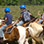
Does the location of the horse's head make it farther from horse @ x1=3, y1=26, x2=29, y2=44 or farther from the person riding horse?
the person riding horse

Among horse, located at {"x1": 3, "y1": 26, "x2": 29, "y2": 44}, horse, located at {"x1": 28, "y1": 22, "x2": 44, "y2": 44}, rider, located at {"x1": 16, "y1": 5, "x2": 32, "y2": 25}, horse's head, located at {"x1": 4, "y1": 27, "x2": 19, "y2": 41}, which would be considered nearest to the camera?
horse, located at {"x1": 3, "y1": 26, "x2": 29, "y2": 44}

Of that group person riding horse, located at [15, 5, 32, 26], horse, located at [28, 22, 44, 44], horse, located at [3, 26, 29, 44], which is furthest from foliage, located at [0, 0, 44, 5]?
horse, located at [3, 26, 29, 44]

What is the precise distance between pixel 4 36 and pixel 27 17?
158 cm

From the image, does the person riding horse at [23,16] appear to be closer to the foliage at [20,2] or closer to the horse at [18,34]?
the horse at [18,34]

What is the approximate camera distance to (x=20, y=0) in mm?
32219

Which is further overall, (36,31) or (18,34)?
(36,31)

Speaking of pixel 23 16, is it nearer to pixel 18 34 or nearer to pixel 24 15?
pixel 24 15

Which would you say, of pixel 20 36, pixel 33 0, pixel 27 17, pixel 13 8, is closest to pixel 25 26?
pixel 27 17

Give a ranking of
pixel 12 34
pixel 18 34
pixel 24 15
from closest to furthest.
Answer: pixel 18 34, pixel 12 34, pixel 24 15

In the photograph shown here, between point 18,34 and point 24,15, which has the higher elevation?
point 24,15

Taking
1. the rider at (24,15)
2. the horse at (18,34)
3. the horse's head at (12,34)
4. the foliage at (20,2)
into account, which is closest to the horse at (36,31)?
the horse at (18,34)

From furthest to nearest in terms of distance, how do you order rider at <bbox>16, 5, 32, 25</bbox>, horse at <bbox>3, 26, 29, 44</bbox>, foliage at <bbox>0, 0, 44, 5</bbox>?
foliage at <bbox>0, 0, 44, 5</bbox> → rider at <bbox>16, 5, 32, 25</bbox> → horse at <bbox>3, 26, 29, 44</bbox>

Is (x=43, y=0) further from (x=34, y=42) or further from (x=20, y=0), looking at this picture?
(x=34, y=42)

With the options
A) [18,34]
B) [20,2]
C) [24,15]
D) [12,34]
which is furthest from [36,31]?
[20,2]
